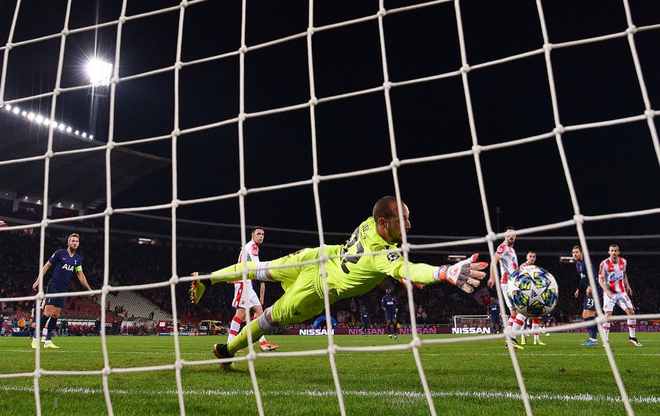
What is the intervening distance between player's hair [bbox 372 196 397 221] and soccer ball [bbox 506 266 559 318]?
2.37 meters

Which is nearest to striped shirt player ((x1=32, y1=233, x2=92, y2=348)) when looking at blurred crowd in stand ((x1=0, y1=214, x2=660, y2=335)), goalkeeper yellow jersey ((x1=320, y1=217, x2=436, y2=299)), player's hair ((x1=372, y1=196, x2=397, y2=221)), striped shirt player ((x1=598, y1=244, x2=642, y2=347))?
goalkeeper yellow jersey ((x1=320, y1=217, x2=436, y2=299))

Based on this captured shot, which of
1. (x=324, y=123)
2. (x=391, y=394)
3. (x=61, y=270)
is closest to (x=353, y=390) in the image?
(x=391, y=394)

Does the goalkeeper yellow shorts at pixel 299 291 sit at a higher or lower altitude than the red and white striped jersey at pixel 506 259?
lower

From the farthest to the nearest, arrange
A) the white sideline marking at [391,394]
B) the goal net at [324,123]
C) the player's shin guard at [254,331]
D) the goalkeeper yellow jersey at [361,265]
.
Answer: the goal net at [324,123] < the player's shin guard at [254,331] < the goalkeeper yellow jersey at [361,265] < the white sideline marking at [391,394]

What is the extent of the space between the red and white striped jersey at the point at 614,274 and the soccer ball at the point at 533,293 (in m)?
4.54

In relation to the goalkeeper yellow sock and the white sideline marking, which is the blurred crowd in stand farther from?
the white sideline marking

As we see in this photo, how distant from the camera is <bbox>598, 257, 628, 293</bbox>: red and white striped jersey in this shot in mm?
9789

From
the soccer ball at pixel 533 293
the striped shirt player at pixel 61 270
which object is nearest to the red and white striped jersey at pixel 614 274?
the soccer ball at pixel 533 293

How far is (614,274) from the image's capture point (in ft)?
32.3

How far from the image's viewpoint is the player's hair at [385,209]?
4.20 meters

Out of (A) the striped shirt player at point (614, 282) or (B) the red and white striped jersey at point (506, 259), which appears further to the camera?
(A) the striped shirt player at point (614, 282)

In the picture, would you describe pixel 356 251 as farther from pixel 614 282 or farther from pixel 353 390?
pixel 614 282

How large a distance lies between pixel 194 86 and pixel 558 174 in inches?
1036

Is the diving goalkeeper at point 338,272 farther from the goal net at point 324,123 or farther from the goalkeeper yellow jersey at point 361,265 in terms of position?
the goal net at point 324,123
